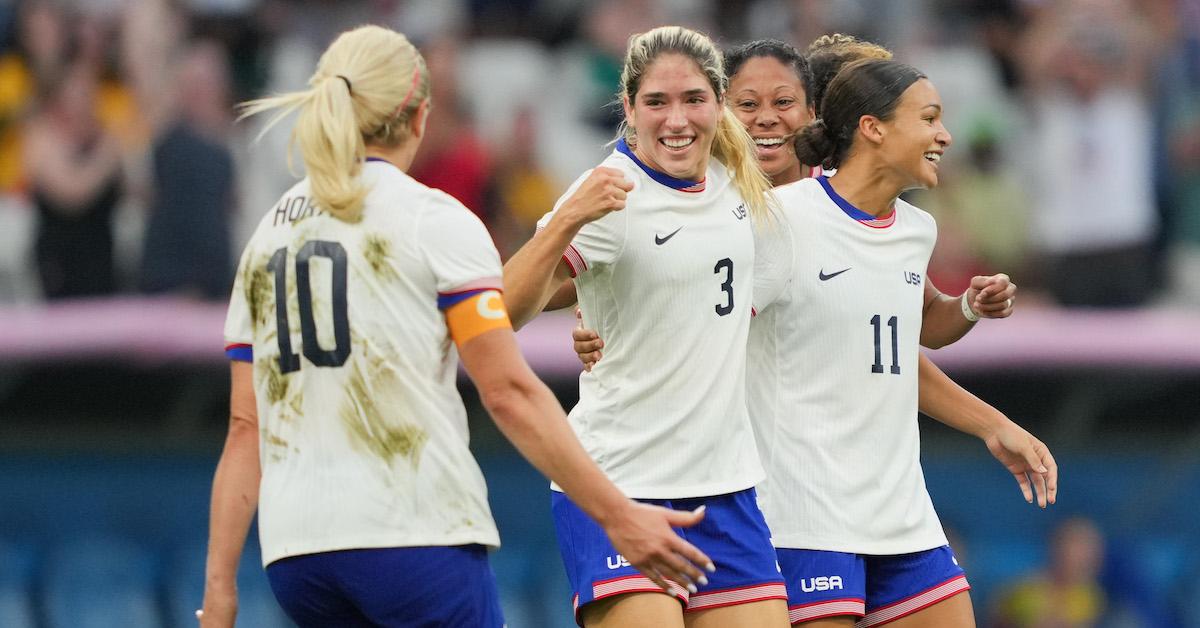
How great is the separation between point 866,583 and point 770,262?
105 cm

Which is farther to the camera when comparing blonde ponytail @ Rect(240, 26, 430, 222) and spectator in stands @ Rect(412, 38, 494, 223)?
spectator in stands @ Rect(412, 38, 494, 223)

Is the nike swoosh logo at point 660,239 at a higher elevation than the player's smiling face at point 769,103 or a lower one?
lower

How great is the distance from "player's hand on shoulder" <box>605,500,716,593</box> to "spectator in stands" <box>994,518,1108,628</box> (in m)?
7.41

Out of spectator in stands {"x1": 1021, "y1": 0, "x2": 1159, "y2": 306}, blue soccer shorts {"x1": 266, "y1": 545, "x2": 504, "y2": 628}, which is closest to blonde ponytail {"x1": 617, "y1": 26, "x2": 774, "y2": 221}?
blue soccer shorts {"x1": 266, "y1": 545, "x2": 504, "y2": 628}

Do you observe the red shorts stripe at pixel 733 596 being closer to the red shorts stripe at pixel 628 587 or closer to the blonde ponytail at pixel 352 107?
the red shorts stripe at pixel 628 587

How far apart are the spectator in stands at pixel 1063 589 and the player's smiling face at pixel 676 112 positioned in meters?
6.86

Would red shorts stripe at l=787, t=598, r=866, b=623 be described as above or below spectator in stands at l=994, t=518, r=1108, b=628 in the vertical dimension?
above

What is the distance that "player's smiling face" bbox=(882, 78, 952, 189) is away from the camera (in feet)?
19.1

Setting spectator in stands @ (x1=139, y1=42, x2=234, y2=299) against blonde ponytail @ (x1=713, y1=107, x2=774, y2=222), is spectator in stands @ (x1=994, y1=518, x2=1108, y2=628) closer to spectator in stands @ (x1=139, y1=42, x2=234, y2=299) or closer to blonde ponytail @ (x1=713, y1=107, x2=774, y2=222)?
spectator in stands @ (x1=139, y1=42, x2=234, y2=299)

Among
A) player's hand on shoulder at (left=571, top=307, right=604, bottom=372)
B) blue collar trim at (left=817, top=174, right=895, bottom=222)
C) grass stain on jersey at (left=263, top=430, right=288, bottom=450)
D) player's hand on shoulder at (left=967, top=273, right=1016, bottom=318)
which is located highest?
blue collar trim at (left=817, top=174, right=895, bottom=222)

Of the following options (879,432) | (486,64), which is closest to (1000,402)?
(486,64)

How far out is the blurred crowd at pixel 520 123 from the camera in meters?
10.5

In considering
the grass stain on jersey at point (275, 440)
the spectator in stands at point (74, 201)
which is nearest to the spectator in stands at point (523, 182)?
the spectator in stands at point (74, 201)

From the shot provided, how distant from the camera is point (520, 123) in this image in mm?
11531
